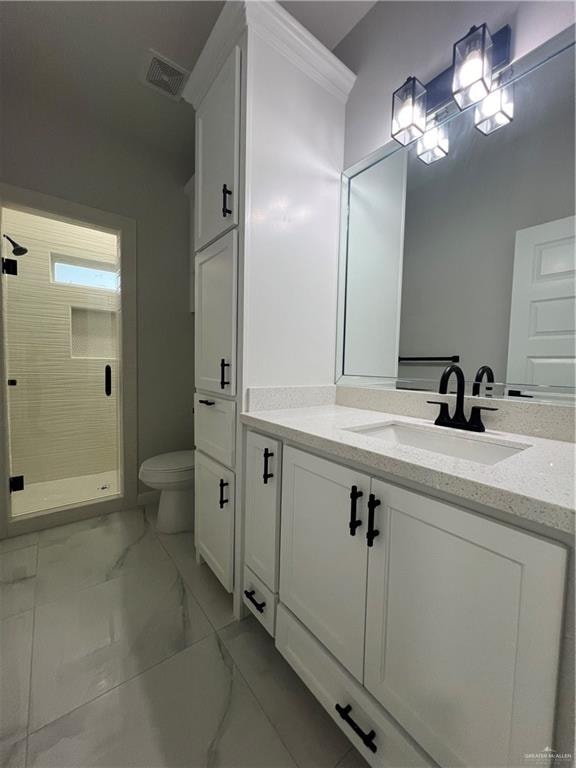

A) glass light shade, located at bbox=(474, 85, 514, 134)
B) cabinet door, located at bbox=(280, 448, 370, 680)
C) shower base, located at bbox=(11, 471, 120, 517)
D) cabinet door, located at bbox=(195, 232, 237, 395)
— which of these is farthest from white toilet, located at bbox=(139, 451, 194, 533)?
glass light shade, located at bbox=(474, 85, 514, 134)

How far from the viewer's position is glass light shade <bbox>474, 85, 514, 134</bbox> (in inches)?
41.0

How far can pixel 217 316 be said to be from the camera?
4.55 ft

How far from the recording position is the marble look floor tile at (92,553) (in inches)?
59.7

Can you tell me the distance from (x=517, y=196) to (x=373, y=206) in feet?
2.03

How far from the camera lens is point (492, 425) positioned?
3.42 feet

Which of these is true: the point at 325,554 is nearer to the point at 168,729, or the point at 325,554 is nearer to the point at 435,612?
the point at 435,612

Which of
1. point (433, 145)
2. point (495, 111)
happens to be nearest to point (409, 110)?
point (433, 145)

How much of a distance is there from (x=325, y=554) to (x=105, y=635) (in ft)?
3.33

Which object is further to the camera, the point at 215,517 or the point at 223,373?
the point at 215,517

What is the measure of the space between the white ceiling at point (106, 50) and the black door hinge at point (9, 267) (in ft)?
2.66

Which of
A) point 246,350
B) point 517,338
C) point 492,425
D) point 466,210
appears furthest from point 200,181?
point 492,425

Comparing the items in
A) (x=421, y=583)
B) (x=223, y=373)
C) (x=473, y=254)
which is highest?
(x=473, y=254)

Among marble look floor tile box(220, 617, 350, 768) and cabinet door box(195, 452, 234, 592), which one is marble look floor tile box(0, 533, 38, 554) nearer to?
cabinet door box(195, 452, 234, 592)

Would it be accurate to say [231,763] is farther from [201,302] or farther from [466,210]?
[466,210]
